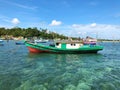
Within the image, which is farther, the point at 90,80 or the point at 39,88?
the point at 90,80

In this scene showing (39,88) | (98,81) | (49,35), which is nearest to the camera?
(39,88)

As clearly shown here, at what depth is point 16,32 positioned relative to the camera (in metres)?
188

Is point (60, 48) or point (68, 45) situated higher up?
point (68, 45)

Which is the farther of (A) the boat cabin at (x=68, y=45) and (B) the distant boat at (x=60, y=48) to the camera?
(A) the boat cabin at (x=68, y=45)

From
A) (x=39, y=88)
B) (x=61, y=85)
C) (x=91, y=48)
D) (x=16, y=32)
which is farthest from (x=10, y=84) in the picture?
(x=16, y=32)

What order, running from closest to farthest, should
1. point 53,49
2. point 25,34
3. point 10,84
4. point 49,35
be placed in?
point 10,84 → point 53,49 → point 25,34 → point 49,35

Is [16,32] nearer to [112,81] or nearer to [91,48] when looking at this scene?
[91,48]

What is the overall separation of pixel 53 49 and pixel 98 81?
25187mm

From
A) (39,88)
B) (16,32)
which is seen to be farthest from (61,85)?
(16,32)

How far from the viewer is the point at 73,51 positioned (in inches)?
1594

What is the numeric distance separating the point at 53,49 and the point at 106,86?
26.6 metres

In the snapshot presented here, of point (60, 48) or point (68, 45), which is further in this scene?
point (68, 45)

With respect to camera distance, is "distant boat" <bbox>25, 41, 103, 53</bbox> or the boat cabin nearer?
"distant boat" <bbox>25, 41, 103, 53</bbox>

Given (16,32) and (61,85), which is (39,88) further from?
(16,32)
